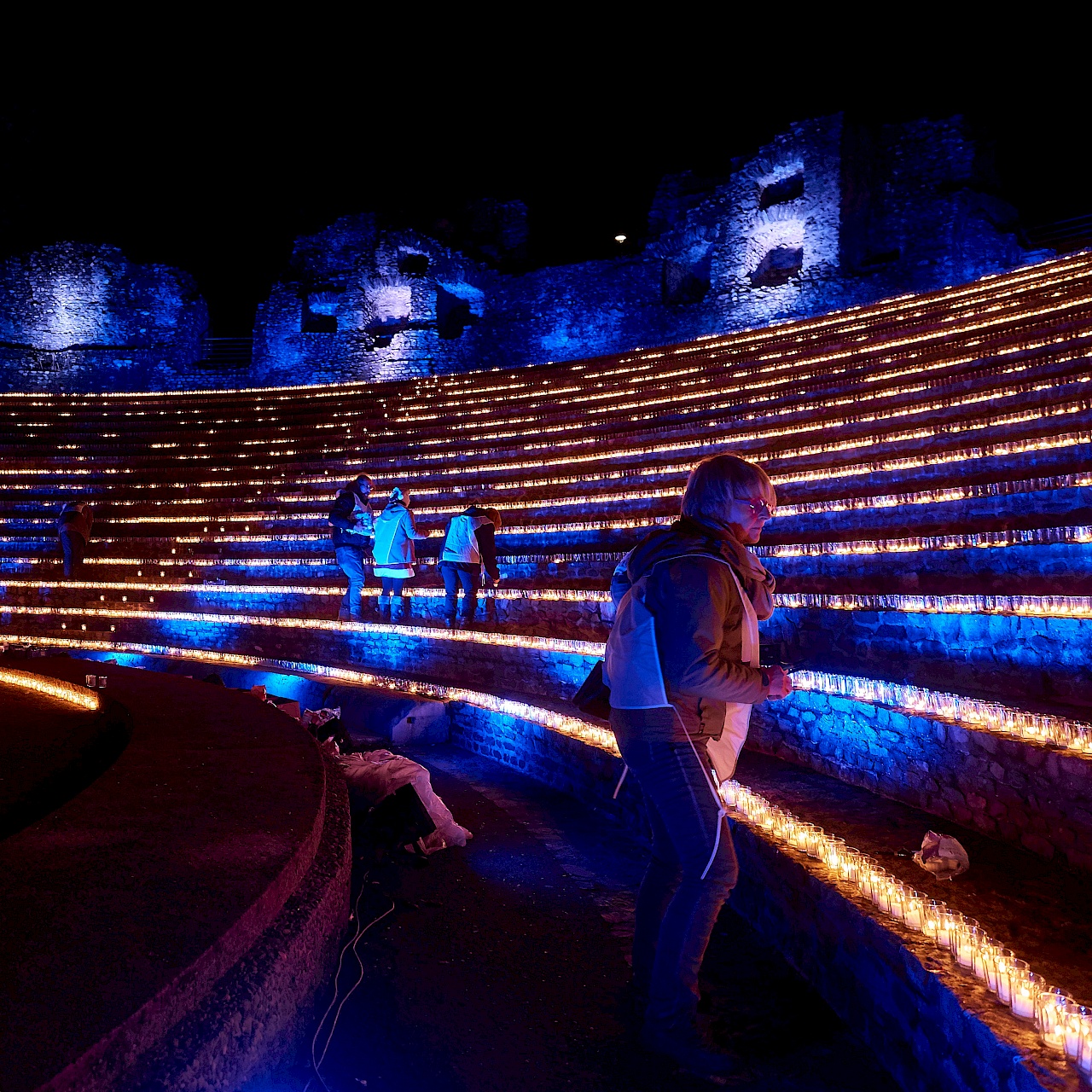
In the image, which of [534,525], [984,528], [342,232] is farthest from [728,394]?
[342,232]

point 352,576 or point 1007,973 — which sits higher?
point 352,576

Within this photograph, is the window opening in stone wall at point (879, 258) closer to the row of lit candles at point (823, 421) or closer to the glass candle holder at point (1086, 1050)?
the row of lit candles at point (823, 421)

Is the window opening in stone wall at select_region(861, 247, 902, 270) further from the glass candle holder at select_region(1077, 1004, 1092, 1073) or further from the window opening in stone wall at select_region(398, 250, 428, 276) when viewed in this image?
the glass candle holder at select_region(1077, 1004, 1092, 1073)

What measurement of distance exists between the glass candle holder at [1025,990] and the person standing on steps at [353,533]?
766 centimetres

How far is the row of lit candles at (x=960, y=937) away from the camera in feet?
5.90

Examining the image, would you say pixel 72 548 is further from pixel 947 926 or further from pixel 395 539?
pixel 947 926

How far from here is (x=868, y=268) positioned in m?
18.5

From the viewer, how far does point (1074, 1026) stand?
1.78 meters

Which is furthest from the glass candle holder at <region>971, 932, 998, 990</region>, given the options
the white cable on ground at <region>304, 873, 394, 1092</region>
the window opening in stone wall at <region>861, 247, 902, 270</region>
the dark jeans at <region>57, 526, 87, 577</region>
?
the window opening in stone wall at <region>861, 247, 902, 270</region>

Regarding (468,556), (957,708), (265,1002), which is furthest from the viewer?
(468,556)

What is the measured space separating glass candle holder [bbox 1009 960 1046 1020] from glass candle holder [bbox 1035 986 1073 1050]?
11 mm

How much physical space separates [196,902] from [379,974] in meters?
1.06

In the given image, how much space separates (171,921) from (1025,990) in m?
2.09

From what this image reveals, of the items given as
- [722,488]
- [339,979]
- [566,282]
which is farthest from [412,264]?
[339,979]
